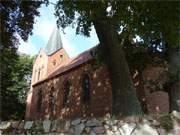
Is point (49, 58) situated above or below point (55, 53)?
below

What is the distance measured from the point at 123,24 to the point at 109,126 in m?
5.61

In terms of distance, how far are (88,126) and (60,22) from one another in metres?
7.35

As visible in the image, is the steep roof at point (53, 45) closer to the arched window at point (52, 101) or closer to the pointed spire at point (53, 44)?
the pointed spire at point (53, 44)

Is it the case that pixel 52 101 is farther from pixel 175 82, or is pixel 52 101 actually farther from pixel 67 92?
Result: pixel 175 82

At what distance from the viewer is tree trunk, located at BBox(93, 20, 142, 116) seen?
440 inches

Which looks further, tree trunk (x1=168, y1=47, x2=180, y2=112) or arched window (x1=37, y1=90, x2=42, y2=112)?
arched window (x1=37, y1=90, x2=42, y2=112)

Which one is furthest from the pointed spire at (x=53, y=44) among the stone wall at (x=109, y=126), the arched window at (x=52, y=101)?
the stone wall at (x=109, y=126)

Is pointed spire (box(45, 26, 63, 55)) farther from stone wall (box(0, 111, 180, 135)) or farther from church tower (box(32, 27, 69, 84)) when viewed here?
stone wall (box(0, 111, 180, 135))

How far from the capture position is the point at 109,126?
8383 mm

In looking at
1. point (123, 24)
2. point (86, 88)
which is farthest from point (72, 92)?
point (123, 24)

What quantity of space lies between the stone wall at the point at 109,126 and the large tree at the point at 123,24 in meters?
2.69

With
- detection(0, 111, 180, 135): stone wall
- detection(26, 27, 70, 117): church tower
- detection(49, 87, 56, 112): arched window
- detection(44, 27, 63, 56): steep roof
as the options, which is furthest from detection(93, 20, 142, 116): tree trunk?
detection(44, 27, 63, 56): steep roof

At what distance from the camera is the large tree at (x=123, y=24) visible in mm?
11352

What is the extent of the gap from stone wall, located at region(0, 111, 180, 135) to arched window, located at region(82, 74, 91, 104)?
16.4 metres
